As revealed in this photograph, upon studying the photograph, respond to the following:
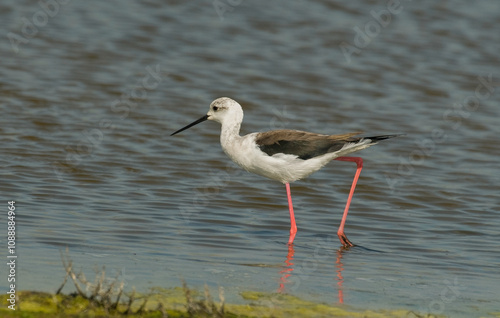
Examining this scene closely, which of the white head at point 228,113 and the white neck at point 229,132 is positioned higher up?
the white head at point 228,113

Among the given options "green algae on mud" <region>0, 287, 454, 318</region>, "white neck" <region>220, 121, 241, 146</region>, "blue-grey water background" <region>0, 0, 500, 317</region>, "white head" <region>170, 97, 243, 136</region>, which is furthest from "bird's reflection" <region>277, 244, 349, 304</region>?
"white head" <region>170, 97, 243, 136</region>

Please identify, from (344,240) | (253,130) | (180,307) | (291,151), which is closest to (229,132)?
(291,151)

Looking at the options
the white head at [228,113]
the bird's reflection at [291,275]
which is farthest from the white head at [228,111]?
the bird's reflection at [291,275]

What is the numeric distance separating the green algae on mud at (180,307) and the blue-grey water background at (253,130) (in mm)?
212

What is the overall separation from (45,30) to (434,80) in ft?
21.7

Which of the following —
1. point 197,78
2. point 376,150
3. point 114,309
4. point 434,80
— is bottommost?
point 114,309

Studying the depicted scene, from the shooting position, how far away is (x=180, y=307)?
5.34 metres

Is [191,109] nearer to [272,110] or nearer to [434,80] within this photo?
[272,110]

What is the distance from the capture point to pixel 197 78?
14.2m

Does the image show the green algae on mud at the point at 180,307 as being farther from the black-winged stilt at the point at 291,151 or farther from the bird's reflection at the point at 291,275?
the black-winged stilt at the point at 291,151

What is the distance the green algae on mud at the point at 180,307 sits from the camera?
4.96m

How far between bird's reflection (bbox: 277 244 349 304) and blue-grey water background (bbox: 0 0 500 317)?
0.09ft

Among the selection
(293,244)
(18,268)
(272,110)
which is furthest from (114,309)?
(272,110)

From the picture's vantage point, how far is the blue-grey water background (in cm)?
672
